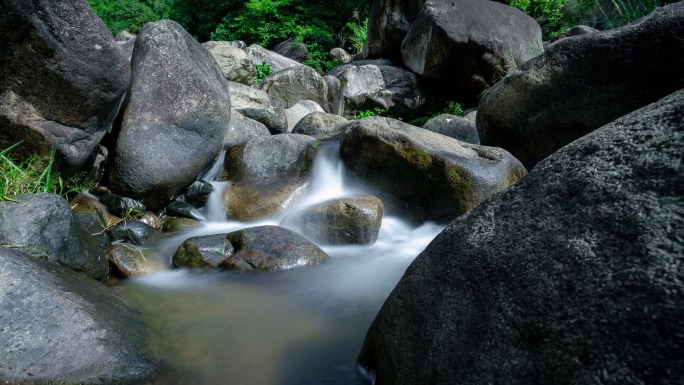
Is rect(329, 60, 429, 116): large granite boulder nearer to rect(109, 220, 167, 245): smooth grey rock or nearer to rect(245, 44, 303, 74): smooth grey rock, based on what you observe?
rect(245, 44, 303, 74): smooth grey rock

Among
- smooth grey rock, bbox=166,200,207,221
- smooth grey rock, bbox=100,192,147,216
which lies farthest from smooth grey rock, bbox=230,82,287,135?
smooth grey rock, bbox=100,192,147,216

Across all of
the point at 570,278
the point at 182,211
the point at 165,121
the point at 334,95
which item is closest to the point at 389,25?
the point at 334,95

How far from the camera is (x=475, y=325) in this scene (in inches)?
58.9

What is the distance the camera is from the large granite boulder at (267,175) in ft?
20.4

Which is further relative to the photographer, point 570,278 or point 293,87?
point 293,87

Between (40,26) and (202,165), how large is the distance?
2.54 m

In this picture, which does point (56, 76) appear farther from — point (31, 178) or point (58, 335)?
point (58, 335)

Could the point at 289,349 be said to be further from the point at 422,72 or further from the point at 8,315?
the point at 422,72

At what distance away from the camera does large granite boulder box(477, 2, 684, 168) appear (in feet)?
14.8

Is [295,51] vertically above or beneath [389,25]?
beneath

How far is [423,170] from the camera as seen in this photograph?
557 centimetres

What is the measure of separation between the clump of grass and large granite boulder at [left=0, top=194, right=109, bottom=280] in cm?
20

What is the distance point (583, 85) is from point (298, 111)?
263 inches

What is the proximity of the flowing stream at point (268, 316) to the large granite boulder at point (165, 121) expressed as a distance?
0.86 m
